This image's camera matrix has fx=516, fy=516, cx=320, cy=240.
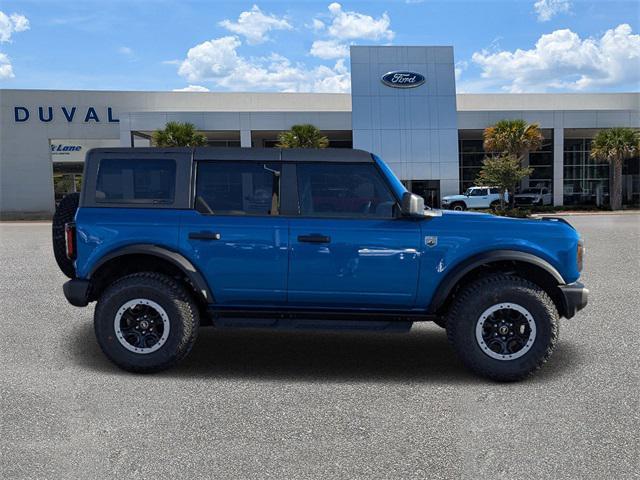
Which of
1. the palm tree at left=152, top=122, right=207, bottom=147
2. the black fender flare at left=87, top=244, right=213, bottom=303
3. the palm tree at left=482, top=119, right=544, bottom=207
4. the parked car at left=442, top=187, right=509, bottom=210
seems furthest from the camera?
the palm tree at left=482, top=119, right=544, bottom=207

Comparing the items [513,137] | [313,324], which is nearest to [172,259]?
[313,324]

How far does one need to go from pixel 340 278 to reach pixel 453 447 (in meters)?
1.62

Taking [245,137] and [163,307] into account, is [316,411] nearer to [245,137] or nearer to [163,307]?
[163,307]

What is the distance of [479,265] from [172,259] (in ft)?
8.37

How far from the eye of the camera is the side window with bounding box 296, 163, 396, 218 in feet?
14.4

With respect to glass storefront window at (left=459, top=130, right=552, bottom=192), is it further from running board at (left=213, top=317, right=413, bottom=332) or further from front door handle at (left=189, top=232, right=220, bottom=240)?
front door handle at (left=189, top=232, right=220, bottom=240)

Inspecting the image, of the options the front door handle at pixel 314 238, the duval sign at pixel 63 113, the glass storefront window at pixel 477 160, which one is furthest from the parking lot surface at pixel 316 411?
the glass storefront window at pixel 477 160

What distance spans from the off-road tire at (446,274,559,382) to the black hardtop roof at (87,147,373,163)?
4.93 ft

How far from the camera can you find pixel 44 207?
3762cm

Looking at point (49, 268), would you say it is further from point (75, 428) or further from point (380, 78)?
point (380, 78)

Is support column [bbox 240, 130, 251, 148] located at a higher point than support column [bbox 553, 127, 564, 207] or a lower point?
higher

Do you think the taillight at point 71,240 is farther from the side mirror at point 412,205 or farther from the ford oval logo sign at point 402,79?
the ford oval logo sign at point 402,79

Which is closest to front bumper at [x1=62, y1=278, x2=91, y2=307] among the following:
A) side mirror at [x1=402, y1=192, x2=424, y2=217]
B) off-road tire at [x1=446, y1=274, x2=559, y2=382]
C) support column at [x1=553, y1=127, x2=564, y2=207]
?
side mirror at [x1=402, y1=192, x2=424, y2=217]

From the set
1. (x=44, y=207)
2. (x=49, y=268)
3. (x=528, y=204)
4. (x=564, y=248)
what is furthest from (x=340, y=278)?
(x=44, y=207)
